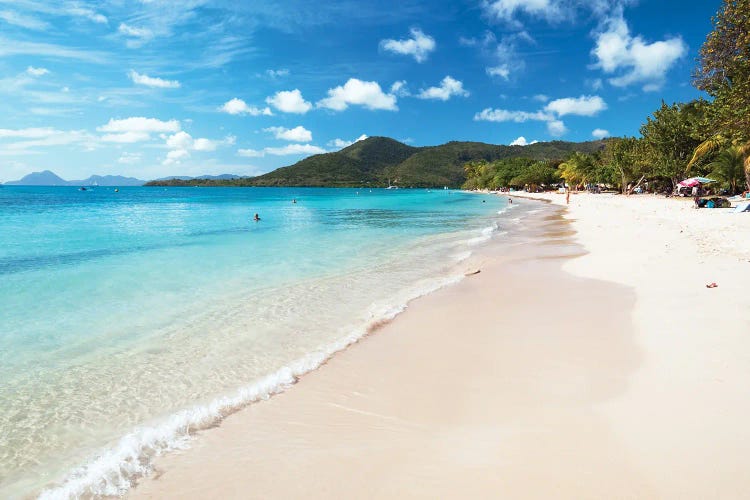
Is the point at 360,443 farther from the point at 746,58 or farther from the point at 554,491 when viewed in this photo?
the point at 746,58

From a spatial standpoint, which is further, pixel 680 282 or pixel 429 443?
pixel 680 282

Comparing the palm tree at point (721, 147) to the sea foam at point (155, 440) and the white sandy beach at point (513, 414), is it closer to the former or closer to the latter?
the white sandy beach at point (513, 414)

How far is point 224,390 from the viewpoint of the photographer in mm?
5898

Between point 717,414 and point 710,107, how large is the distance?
20.7 meters

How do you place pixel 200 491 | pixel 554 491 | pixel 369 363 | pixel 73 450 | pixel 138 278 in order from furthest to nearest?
1. pixel 138 278
2. pixel 369 363
3. pixel 73 450
4. pixel 200 491
5. pixel 554 491

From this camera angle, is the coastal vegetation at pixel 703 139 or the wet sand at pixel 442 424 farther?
the coastal vegetation at pixel 703 139

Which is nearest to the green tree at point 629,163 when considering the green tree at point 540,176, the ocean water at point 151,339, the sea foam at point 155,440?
the green tree at point 540,176

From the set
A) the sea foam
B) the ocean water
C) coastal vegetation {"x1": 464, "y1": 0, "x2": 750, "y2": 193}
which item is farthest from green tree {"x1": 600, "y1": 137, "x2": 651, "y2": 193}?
the sea foam

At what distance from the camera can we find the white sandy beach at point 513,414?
11.9ft

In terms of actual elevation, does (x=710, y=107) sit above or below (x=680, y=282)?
above

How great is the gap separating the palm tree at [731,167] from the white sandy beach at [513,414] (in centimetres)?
3959

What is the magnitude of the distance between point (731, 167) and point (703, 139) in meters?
3.87

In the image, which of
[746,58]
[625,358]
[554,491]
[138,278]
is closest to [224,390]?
[554,491]

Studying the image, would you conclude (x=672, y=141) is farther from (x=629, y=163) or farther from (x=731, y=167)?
(x=629, y=163)
